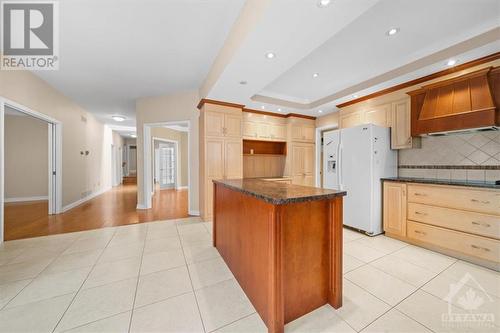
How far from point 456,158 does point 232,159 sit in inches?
142

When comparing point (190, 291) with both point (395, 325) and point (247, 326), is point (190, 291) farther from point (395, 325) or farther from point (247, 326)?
point (395, 325)

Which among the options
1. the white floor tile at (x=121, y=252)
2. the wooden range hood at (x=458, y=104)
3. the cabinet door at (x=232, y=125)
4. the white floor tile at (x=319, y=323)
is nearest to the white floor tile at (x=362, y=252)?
the white floor tile at (x=319, y=323)

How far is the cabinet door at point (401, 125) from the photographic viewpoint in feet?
9.83

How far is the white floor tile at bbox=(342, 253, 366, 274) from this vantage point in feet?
6.72

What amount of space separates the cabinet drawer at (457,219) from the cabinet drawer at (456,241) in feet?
0.21

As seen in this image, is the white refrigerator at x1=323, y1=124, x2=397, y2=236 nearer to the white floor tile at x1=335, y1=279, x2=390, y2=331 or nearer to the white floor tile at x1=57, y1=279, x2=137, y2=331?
the white floor tile at x1=335, y1=279, x2=390, y2=331

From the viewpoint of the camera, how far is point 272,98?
416 centimetres

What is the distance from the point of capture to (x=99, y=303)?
153 centimetres

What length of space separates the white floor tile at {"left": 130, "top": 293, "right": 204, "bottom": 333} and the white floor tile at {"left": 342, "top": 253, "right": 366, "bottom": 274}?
157 centimetres

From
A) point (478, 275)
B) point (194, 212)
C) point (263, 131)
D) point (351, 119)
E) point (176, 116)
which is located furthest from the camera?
point (263, 131)

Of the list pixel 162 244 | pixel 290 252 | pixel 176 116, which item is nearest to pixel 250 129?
pixel 176 116

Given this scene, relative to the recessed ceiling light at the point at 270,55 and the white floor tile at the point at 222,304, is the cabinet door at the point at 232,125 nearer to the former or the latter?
the recessed ceiling light at the point at 270,55

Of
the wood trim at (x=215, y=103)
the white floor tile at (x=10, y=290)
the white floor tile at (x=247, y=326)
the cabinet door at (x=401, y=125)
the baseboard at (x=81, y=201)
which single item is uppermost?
the wood trim at (x=215, y=103)

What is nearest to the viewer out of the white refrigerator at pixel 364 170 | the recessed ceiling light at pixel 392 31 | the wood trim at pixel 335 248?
the wood trim at pixel 335 248
